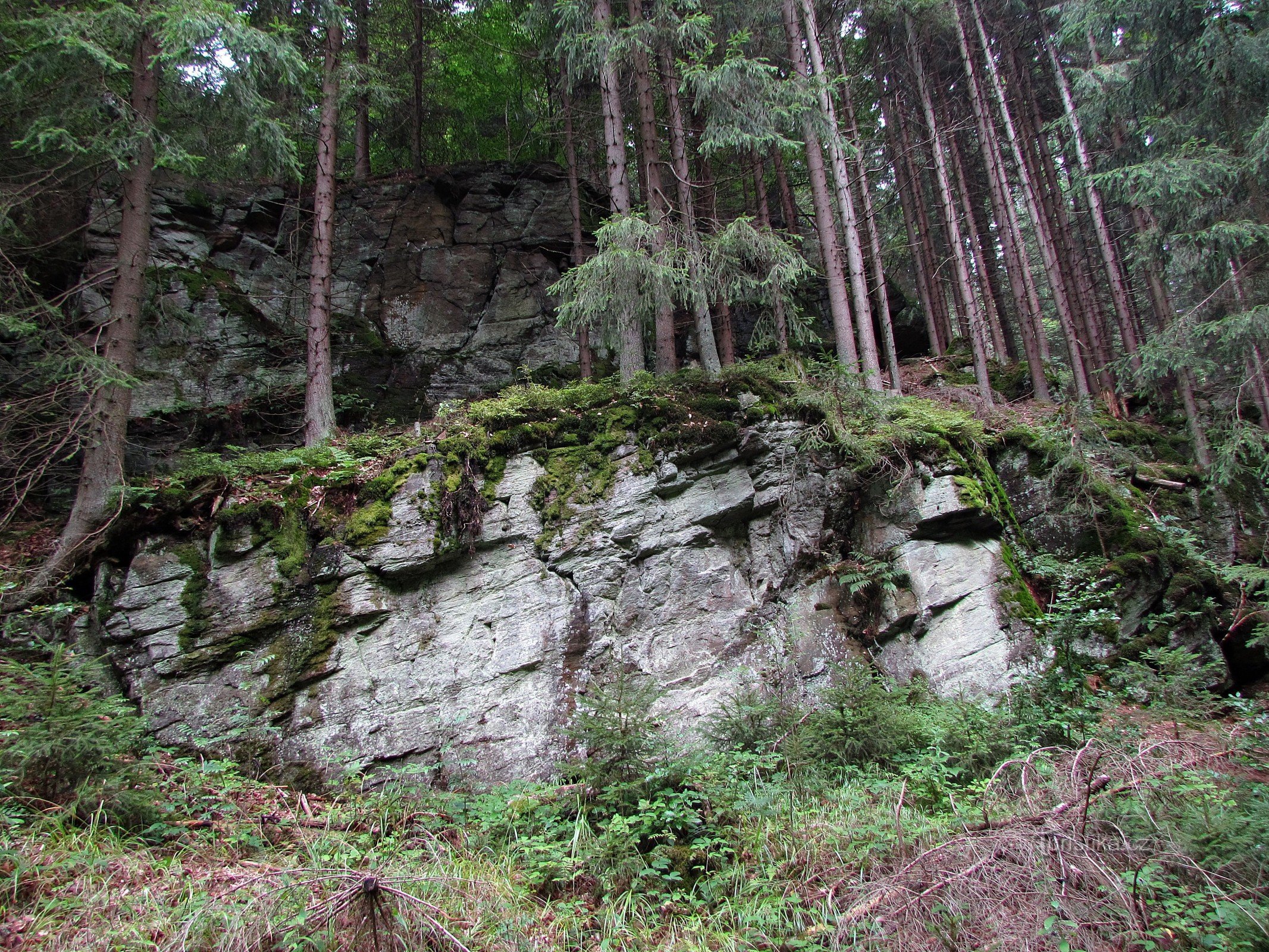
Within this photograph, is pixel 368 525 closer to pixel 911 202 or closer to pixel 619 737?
pixel 619 737

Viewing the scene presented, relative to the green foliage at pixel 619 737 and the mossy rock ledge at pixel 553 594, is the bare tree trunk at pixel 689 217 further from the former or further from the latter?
the green foliage at pixel 619 737

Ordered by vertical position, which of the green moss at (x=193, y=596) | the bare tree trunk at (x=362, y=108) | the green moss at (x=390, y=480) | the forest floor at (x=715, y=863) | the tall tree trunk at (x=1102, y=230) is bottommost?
the forest floor at (x=715, y=863)

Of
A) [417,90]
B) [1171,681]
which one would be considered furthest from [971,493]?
[417,90]

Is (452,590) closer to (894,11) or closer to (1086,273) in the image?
(894,11)

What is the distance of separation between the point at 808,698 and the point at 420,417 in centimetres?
862

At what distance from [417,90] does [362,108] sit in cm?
135

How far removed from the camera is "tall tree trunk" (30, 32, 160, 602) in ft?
22.6

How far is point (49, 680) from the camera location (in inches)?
170

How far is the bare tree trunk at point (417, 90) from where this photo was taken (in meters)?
14.2

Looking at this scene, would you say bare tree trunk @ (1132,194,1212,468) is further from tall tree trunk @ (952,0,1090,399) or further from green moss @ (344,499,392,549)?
green moss @ (344,499,392,549)

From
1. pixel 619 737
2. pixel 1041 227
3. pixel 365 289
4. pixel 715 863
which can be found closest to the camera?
pixel 715 863

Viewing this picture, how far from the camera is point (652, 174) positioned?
32.9 ft

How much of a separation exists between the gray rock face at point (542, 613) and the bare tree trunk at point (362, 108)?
429 inches

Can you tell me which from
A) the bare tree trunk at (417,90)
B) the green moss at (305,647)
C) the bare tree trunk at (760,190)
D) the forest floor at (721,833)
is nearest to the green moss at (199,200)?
the bare tree trunk at (417,90)
